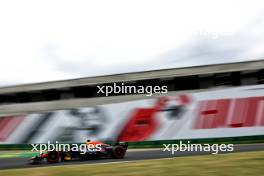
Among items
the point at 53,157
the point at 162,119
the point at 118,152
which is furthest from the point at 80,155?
the point at 162,119

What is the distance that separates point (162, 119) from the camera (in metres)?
21.3

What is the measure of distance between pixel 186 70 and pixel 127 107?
180 inches

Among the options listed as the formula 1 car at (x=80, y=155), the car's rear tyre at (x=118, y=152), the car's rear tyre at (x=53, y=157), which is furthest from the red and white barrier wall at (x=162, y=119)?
the car's rear tyre at (x=53, y=157)

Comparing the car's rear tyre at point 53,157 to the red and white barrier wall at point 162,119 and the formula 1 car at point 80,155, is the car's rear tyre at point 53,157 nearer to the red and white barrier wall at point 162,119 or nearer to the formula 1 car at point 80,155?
the formula 1 car at point 80,155

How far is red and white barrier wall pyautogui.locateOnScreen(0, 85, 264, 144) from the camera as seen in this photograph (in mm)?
20453

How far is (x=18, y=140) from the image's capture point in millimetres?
22859

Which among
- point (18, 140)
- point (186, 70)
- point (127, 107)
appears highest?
point (186, 70)

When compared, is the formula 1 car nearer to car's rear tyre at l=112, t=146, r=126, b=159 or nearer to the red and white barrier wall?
car's rear tyre at l=112, t=146, r=126, b=159

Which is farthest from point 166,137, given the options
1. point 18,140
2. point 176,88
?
point 18,140

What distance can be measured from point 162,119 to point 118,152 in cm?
790

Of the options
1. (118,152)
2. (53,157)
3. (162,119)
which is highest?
(53,157)

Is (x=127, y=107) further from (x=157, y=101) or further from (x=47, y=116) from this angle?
(x=47, y=116)

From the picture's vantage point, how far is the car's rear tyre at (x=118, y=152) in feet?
45.1

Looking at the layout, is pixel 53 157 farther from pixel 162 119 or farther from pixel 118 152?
pixel 162 119
